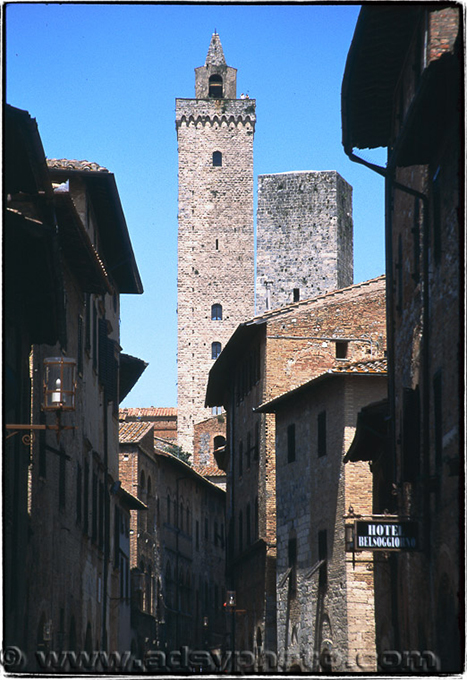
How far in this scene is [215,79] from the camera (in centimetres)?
9569

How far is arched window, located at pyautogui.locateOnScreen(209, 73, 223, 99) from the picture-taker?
95062 mm

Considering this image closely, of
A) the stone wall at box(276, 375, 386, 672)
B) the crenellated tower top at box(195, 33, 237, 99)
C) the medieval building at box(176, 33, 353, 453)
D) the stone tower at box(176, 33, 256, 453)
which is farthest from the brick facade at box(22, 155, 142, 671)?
the crenellated tower top at box(195, 33, 237, 99)

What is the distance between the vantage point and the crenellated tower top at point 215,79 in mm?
94562

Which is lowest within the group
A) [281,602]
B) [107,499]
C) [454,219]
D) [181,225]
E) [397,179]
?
[281,602]

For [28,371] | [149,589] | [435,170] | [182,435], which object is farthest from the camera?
[182,435]

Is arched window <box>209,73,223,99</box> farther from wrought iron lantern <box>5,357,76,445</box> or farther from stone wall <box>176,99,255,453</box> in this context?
wrought iron lantern <box>5,357,76,445</box>

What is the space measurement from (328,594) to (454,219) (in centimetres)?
1586

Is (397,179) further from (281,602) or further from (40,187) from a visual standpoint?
(281,602)

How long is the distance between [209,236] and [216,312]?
518cm

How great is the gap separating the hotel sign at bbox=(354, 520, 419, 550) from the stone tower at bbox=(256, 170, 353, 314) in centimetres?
5031

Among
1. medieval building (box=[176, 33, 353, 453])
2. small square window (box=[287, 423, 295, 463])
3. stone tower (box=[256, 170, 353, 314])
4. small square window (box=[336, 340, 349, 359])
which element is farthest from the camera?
medieval building (box=[176, 33, 353, 453])

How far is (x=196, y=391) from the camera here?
278 feet

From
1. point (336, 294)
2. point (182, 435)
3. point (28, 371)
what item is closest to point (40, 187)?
point (28, 371)

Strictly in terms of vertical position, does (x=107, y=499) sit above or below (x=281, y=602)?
above
